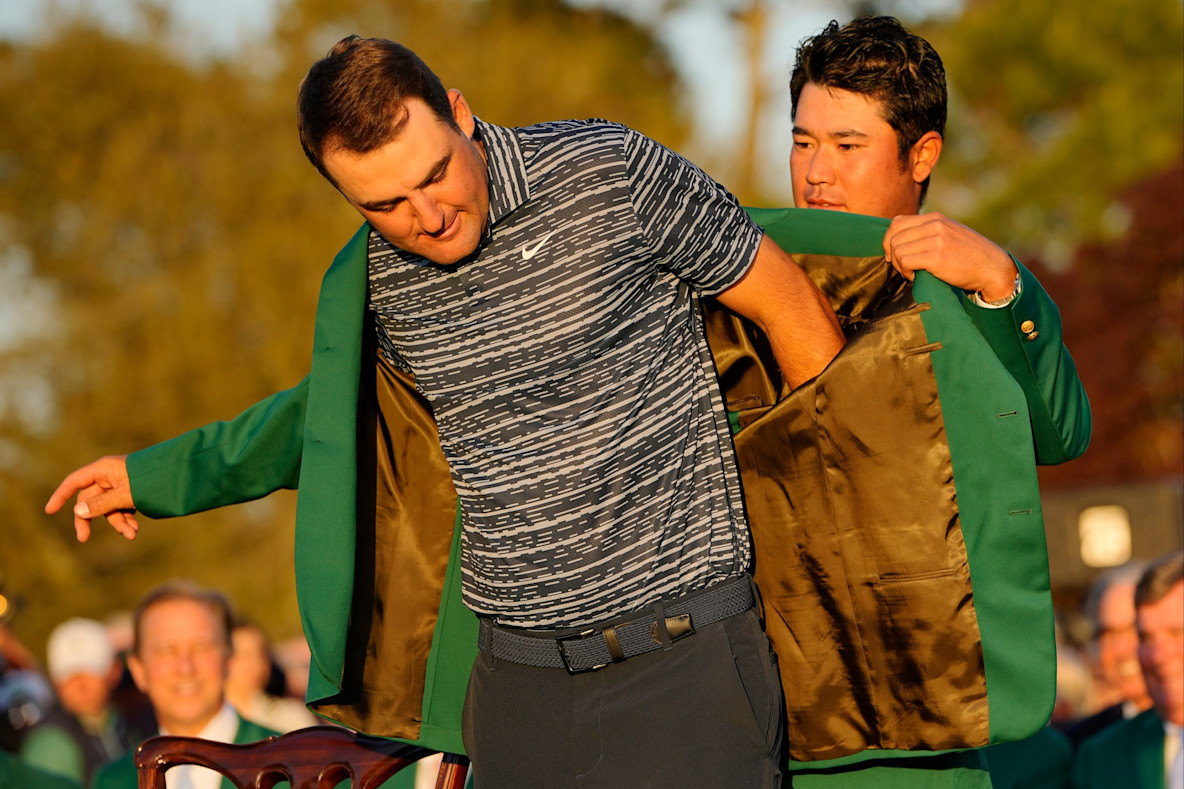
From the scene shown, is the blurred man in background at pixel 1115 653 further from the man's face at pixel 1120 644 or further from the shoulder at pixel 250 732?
the shoulder at pixel 250 732

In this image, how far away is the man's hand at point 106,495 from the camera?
9.60 ft

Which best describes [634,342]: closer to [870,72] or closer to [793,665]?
[793,665]

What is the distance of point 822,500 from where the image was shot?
102 inches

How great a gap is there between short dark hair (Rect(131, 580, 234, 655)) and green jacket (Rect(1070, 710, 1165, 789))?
9.71ft

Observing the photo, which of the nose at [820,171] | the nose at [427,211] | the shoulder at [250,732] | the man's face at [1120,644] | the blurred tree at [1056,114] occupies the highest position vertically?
the blurred tree at [1056,114]

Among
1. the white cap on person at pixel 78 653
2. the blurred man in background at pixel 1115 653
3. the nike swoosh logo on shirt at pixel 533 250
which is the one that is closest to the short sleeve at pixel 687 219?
the nike swoosh logo on shirt at pixel 533 250

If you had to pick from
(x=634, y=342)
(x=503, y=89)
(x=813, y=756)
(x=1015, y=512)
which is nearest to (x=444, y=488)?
(x=634, y=342)

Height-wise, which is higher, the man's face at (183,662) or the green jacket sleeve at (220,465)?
the green jacket sleeve at (220,465)

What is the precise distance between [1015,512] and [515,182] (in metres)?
1.01

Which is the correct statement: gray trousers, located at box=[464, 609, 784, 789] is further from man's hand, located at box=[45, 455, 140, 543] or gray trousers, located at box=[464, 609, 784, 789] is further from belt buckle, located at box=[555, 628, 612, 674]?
man's hand, located at box=[45, 455, 140, 543]

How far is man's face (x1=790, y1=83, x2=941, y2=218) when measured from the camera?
10.6ft

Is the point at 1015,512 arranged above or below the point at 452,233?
below

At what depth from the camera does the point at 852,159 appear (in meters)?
3.23

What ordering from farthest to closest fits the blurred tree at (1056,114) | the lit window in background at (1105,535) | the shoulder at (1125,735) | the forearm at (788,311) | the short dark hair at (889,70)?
the blurred tree at (1056,114), the lit window in background at (1105,535), the shoulder at (1125,735), the short dark hair at (889,70), the forearm at (788,311)
